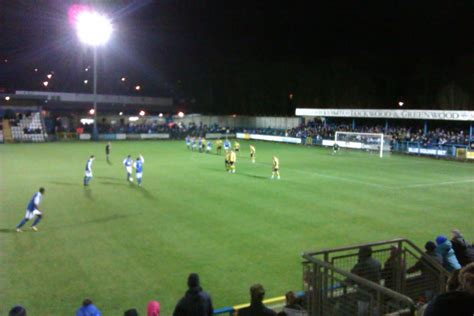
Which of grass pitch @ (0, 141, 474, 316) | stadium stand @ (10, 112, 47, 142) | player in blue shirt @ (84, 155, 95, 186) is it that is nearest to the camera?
grass pitch @ (0, 141, 474, 316)

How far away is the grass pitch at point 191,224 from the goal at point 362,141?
14.5m

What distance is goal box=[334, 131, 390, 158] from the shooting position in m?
47.6

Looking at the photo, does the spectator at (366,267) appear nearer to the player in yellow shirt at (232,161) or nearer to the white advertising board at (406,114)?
the player in yellow shirt at (232,161)

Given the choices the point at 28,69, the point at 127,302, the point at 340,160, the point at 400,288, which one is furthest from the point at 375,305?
the point at 28,69

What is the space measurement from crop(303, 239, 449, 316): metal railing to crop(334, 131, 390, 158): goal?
38.1 metres

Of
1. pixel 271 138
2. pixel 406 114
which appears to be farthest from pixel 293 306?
pixel 271 138

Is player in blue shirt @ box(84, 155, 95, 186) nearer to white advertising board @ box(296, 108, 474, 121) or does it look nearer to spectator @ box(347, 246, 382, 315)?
spectator @ box(347, 246, 382, 315)

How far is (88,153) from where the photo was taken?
141 ft

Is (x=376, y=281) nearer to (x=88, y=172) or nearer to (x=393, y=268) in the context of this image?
(x=393, y=268)

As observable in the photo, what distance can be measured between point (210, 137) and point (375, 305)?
61421 millimetres

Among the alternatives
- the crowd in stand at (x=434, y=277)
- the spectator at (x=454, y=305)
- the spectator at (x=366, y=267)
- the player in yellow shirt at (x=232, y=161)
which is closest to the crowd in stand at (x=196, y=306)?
the spectator at (x=366, y=267)

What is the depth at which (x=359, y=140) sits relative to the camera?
50500 millimetres

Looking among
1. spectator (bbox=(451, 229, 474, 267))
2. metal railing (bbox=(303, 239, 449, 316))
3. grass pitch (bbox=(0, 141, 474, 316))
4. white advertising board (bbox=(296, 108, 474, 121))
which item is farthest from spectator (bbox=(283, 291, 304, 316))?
white advertising board (bbox=(296, 108, 474, 121))

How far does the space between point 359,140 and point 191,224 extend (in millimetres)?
37732
